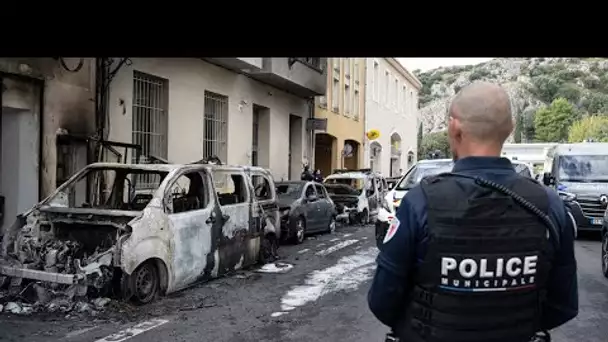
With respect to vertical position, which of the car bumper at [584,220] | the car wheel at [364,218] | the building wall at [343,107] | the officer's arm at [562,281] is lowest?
the car wheel at [364,218]

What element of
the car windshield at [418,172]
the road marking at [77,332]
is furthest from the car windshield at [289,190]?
A: the road marking at [77,332]

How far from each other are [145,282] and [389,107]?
108ft

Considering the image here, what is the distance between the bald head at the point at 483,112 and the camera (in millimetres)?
2281

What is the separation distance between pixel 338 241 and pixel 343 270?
167 inches

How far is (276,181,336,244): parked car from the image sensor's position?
13.5 meters

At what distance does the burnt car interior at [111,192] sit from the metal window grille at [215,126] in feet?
20.6

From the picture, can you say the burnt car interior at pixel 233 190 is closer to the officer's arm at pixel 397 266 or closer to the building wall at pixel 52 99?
the building wall at pixel 52 99

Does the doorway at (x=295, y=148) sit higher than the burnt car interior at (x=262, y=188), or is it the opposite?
the doorway at (x=295, y=148)

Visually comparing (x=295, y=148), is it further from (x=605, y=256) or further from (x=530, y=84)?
(x=530, y=84)

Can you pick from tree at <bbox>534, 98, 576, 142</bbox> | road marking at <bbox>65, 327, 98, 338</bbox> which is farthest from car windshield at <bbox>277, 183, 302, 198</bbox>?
tree at <bbox>534, 98, 576, 142</bbox>

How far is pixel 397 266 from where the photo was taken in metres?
2.25
